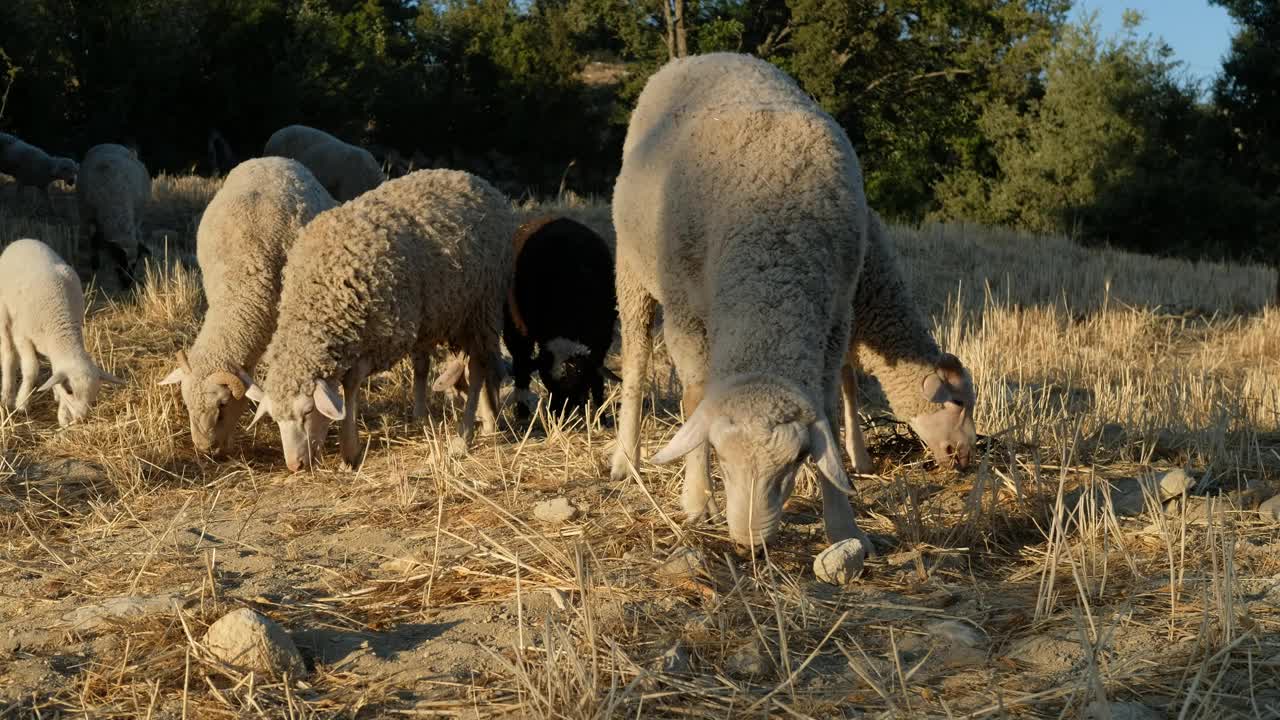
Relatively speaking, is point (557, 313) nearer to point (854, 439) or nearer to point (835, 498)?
point (854, 439)

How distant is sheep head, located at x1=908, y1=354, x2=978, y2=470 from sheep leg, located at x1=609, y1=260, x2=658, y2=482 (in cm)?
147

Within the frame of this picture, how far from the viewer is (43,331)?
8.49 metres

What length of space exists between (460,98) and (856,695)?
38030 mm

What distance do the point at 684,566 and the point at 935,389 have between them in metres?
2.38

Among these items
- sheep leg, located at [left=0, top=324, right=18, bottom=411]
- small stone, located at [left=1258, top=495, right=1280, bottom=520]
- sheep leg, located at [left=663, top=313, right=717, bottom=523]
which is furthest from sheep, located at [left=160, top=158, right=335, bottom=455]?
small stone, located at [left=1258, top=495, right=1280, bottom=520]

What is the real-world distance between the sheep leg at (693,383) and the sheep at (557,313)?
3.10m

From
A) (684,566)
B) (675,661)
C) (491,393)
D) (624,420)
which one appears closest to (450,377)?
(491,393)

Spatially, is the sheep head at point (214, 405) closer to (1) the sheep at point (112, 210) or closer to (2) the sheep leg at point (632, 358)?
(2) the sheep leg at point (632, 358)

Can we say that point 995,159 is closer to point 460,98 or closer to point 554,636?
point 460,98

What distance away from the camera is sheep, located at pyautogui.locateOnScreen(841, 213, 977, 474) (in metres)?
6.35

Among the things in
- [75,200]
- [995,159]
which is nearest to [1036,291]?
[75,200]

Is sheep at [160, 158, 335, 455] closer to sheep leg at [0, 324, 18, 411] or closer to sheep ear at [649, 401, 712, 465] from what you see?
sheep leg at [0, 324, 18, 411]

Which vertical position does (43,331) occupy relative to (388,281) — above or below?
below

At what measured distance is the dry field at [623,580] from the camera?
3564 millimetres
